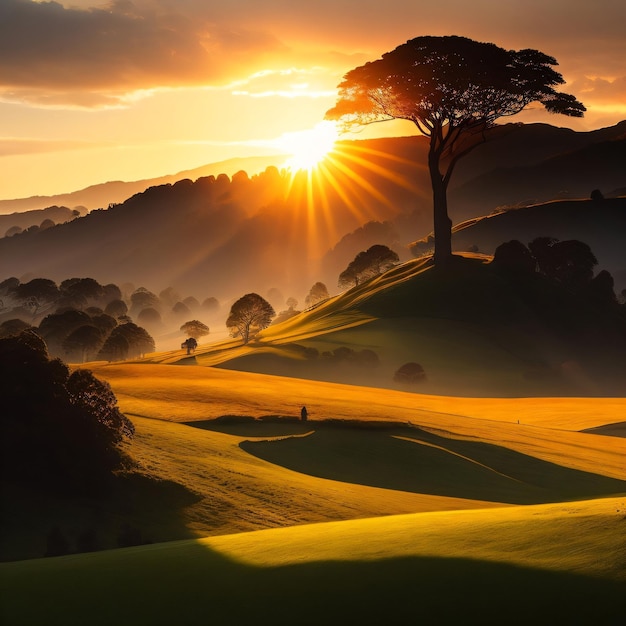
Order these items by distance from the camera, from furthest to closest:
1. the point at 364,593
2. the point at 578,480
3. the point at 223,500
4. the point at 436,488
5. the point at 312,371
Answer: the point at 312,371, the point at 578,480, the point at 436,488, the point at 223,500, the point at 364,593

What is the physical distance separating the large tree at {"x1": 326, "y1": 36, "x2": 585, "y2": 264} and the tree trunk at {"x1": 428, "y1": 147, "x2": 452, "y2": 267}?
424 centimetres

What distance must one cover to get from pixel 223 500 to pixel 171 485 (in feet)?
8.68

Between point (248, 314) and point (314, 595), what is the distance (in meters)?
143

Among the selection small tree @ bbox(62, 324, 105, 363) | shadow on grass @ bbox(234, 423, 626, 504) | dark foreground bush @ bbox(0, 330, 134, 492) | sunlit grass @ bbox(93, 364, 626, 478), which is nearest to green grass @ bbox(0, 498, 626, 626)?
dark foreground bush @ bbox(0, 330, 134, 492)

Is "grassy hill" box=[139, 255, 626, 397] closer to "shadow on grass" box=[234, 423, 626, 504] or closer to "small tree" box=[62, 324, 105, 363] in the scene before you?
"small tree" box=[62, 324, 105, 363]

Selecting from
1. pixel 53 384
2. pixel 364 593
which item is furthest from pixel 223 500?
pixel 364 593

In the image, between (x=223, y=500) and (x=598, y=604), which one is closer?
(x=598, y=604)

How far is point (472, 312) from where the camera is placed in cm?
13300

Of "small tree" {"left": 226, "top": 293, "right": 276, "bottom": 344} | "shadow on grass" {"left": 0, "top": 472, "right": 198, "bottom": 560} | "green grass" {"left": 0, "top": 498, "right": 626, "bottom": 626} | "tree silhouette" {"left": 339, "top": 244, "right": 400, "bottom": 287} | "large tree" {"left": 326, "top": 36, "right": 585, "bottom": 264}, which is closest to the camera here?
"green grass" {"left": 0, "top": 498, "right": 626, "bottom": 626}

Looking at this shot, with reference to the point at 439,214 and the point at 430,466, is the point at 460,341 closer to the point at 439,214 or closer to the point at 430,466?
the point at 439,214

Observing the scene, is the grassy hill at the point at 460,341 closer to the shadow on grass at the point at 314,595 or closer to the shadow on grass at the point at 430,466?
the shadow on grass at the point at 430,466

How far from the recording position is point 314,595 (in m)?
18.4

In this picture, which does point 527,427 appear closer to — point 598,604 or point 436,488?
point 436,488

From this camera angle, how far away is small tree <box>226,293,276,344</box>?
158 m
